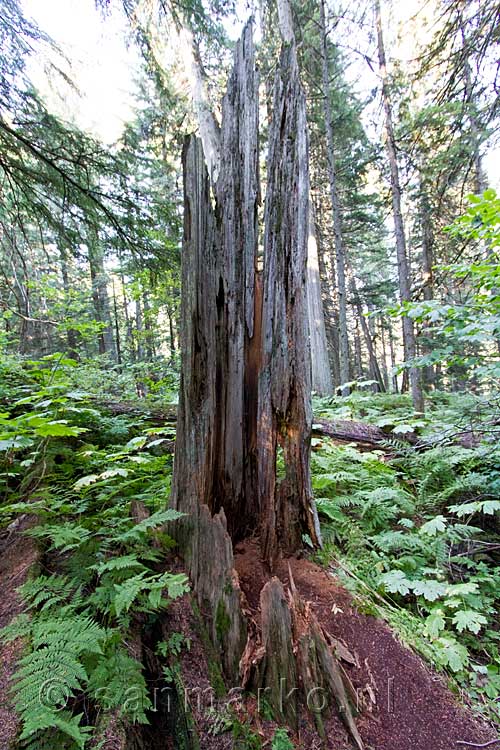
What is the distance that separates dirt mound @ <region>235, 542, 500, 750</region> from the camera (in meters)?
1.77

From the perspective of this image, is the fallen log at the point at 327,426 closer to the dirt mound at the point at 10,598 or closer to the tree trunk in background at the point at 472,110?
the dirt mound at the point at 10,598

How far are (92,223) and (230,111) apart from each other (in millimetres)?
3194

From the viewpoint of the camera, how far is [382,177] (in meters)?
12.0

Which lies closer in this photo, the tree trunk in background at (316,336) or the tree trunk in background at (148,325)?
the tree trunk in background at (316,336)

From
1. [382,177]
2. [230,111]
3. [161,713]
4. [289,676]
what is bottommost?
[161,713]

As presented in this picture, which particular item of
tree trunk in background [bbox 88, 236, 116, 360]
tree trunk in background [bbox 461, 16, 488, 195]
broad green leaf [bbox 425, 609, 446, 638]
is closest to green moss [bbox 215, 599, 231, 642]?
broad green leaf [bbox 425, 609, 446, 638]

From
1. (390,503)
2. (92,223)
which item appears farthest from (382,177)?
(390,503)

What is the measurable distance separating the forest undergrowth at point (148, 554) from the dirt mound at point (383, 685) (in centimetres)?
12

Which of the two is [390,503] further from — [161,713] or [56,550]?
[56,550]

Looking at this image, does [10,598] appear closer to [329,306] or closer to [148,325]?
[148,325]

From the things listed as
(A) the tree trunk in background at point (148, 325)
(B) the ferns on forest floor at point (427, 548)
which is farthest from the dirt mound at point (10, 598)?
(A) the tree trunk in background at point (148, 325)

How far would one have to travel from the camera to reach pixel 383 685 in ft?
6.44

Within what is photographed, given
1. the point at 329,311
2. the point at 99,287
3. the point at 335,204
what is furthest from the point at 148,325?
the point at 329,311

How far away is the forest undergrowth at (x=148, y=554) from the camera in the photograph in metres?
1.63
